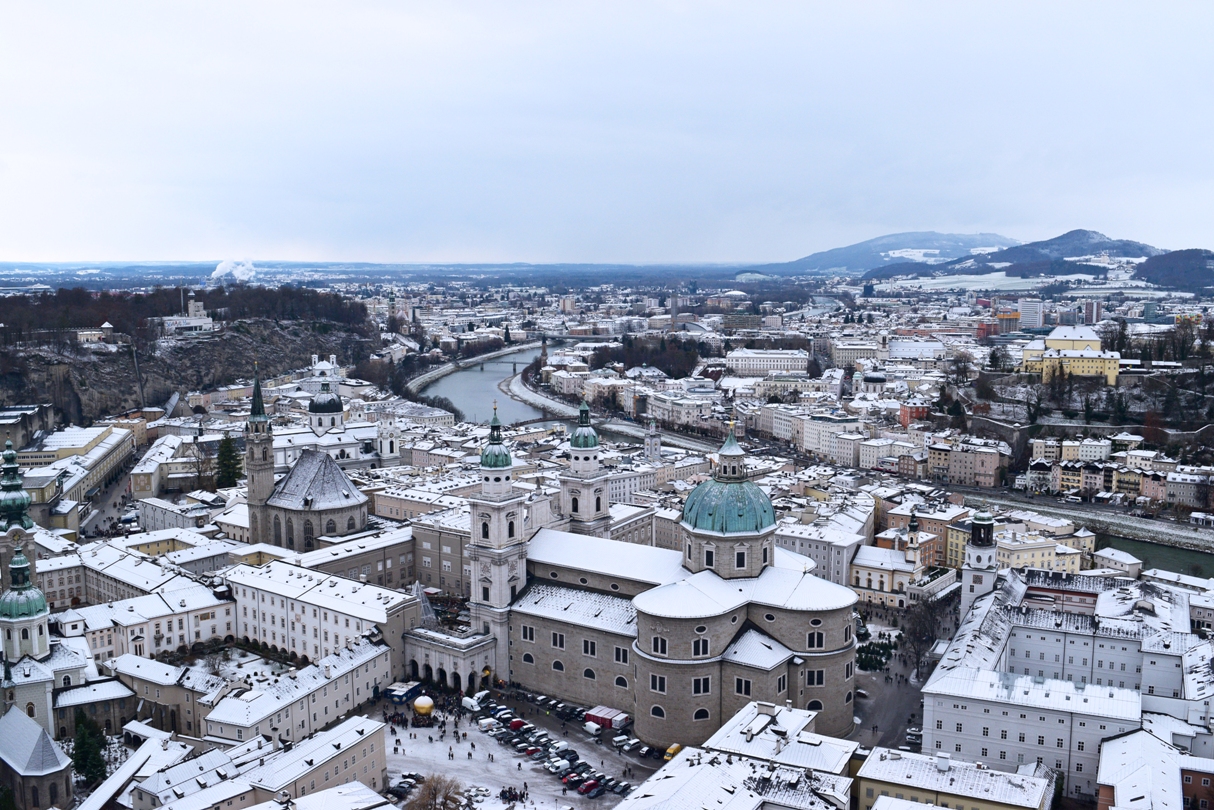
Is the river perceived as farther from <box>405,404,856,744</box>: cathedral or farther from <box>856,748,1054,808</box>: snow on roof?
<box>856,748,1054,808</box>: snow on roof

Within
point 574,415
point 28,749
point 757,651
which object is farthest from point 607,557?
point 574,415

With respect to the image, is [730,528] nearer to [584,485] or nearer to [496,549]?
[496,549]

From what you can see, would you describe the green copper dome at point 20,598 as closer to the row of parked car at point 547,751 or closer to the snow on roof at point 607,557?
the row of parked car at point 547,751

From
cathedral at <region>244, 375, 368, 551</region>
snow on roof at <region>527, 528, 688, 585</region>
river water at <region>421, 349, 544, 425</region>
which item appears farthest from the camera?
river water at <region>421, 349, 544, 425</region>

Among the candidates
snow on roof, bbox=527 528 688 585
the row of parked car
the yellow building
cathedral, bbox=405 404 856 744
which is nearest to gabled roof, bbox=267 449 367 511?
cathedral, bbox=405 404 856 744

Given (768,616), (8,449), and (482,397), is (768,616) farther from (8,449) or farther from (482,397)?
(482,397)
